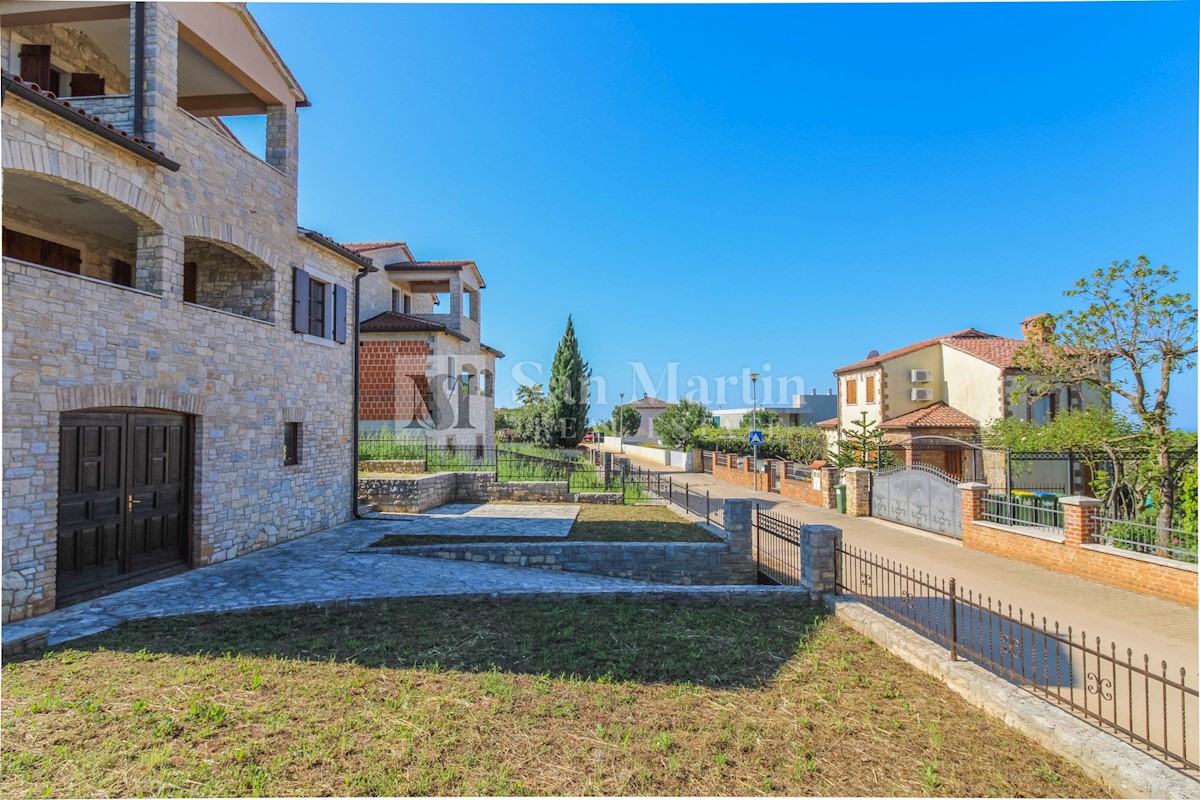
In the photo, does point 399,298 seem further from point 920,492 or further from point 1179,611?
point 1179,611

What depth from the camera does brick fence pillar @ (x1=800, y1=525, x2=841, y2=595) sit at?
282 inches

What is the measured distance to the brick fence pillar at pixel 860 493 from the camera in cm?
1610

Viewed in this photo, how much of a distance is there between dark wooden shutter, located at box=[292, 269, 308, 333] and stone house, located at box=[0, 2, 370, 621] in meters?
0.05

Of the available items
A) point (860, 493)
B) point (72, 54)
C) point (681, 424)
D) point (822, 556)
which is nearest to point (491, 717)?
point (822, 556)

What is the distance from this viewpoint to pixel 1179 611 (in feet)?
24.7

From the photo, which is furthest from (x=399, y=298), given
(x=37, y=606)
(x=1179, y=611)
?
(x=1179, y=611)

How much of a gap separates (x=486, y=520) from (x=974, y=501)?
10.8m

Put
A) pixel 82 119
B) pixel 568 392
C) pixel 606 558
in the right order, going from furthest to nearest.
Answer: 1. pixel 568 392
2. pixel 606 558
3. pixel 82 119

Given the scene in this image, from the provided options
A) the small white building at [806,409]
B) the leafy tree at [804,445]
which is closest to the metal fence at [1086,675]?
the leafy tree at [804,445]

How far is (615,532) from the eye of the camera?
11.8 metres

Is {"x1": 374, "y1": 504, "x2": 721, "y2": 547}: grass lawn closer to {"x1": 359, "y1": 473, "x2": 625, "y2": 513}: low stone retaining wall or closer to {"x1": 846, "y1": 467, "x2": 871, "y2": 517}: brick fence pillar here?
{"x1": 359, "y1": 473, "x2": 625, "y2": 513}: low stone retaining wall

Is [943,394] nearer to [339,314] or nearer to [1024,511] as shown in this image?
[1024,511]

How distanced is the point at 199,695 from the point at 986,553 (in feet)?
42.6

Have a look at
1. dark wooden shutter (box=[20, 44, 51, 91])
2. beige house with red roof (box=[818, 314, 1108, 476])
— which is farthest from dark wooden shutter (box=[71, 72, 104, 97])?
beige house with red roof (box=[818, 314, 1108, 476])
